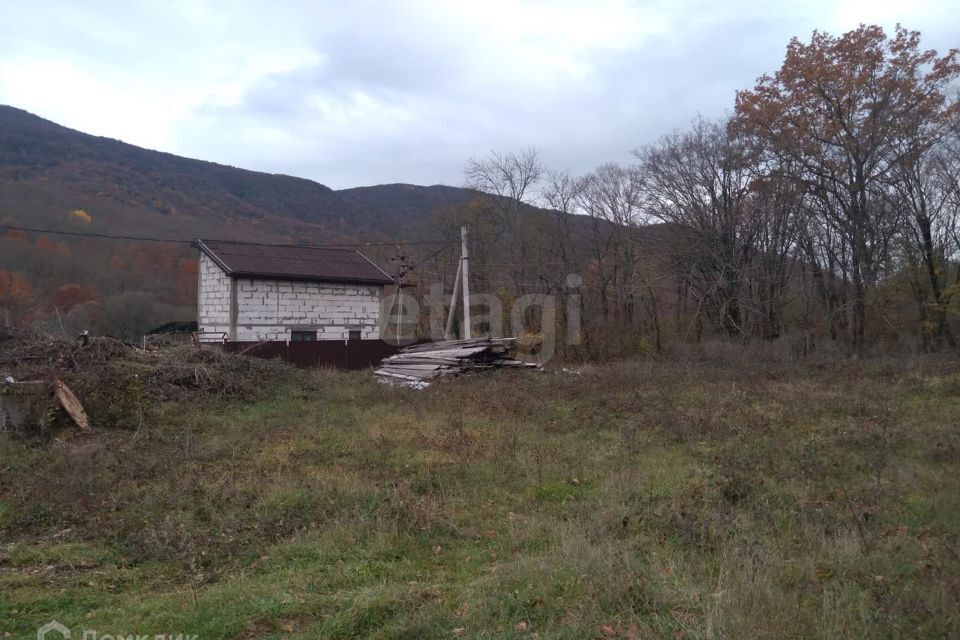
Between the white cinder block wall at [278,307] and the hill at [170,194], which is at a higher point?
the hill at [170,194]

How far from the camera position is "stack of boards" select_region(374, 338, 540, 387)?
18.0 meters

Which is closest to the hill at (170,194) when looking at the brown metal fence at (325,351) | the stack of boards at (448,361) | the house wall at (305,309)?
the house wall at (305,309)

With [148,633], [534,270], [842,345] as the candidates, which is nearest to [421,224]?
[534,270]

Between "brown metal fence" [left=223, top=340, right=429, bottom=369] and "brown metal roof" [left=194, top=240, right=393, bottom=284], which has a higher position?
"brown metal roof" [left=194, top=240, right=393, bottom=284]

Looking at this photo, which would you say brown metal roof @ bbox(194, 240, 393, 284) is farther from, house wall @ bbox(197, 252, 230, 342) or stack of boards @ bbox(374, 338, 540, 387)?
stack of boards @ bbox(374, 338, 540, 387)

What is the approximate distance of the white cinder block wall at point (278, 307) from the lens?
2200 centimetres

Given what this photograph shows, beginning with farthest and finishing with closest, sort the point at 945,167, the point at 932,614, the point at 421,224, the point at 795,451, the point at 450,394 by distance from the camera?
the point at 421,224
the point at 945,167
the point at 450,394
the point at 795,451
the point at 932,614

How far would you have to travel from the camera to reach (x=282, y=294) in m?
22.7

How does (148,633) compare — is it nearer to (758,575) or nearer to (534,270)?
(758,575)

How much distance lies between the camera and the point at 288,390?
14758 mm

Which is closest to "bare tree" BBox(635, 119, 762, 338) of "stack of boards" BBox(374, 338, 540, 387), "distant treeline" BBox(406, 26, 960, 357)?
"distant treeline" BBox(406, 26, 960, 357)

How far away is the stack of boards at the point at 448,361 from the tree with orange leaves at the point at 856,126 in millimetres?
14841

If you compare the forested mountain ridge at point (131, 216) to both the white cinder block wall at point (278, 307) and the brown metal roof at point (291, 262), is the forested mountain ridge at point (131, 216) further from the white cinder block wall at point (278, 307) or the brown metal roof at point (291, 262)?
the brown metal roof at point (291, 262)

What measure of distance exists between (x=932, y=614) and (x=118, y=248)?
34.9 m
